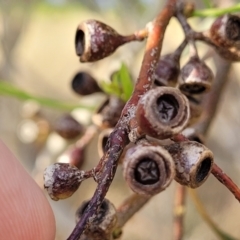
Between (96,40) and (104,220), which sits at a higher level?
(96,40)

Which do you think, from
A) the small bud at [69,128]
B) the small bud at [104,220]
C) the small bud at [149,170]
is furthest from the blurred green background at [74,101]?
the small bud at [149,170]

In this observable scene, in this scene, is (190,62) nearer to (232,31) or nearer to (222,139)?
(232,31)

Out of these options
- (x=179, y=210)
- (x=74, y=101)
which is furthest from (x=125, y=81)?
(x=74, y=101)

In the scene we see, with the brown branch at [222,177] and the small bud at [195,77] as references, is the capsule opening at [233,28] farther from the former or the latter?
the brown branch at [222,177]

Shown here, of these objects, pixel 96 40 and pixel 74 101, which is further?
pixel 74 101

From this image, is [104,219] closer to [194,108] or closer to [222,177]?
[222,177]

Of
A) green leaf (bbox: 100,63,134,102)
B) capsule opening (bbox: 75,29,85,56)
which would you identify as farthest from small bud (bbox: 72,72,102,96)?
capsule opening (bbox: 75,29,85,56)

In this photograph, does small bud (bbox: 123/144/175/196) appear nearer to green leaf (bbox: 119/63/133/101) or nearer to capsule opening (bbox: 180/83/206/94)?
capsule opening (bbox: 180/83/206/94)
